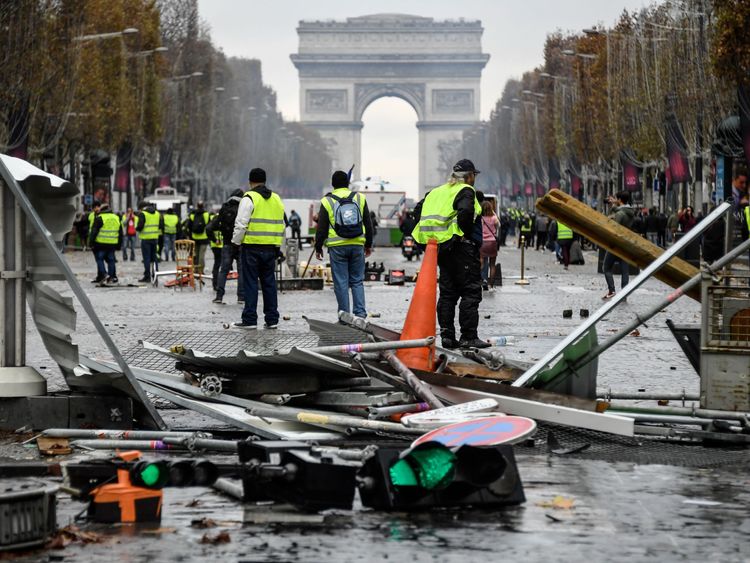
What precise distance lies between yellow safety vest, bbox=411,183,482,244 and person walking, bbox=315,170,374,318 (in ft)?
8.14

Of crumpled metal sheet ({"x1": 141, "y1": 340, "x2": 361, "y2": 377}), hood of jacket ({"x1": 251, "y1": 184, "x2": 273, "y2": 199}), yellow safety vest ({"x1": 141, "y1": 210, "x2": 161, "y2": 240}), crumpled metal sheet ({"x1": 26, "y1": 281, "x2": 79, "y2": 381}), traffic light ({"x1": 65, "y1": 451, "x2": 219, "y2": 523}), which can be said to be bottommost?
traffic light ({"x1": 65, "y1": 451, "x2": 219, "y2": 523})

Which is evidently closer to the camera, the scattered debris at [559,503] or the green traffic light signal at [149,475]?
the green traffic light signal at [149,475]

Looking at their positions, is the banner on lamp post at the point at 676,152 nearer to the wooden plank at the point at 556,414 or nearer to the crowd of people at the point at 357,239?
the crowd of people at the point at 357,239

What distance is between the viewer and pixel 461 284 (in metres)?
14.9

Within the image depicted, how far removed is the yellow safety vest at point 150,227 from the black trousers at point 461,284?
18.3 metres

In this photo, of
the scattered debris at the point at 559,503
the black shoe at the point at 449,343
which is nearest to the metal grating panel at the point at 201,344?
the black shoe at the point at 449,343

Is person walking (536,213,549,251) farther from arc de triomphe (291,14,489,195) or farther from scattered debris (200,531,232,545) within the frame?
arc de triomphe (291,14,489,195)

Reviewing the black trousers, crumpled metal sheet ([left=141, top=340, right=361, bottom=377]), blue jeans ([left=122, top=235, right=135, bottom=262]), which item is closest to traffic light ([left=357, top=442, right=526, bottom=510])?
crumpled metal sheet ([left=141, top=340, right=361, bottom=377])

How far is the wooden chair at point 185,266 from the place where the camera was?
30.1m

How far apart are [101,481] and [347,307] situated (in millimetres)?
10155

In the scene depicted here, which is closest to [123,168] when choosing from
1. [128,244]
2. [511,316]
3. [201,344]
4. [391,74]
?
[128,244]

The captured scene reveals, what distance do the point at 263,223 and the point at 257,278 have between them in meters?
0.71

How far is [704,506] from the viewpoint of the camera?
7.45 metres

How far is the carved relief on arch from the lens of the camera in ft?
561
